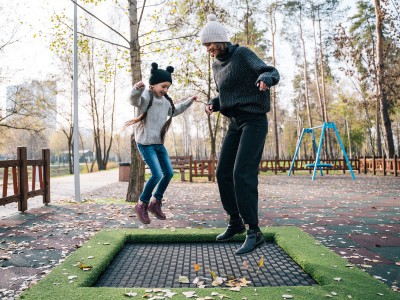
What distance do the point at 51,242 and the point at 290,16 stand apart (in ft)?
80.6

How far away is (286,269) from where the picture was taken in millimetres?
3080

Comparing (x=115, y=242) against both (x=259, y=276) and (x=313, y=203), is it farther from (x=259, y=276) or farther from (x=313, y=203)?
(x=313, y=203)

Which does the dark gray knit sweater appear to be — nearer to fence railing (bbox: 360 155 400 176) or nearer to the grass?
the grass

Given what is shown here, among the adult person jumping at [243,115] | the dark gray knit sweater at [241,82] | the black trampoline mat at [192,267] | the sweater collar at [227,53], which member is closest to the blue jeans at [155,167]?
the black trampoline mat at [192,267]

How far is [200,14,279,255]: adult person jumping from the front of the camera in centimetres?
304

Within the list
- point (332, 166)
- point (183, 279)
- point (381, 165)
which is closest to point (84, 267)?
point (183, 279)

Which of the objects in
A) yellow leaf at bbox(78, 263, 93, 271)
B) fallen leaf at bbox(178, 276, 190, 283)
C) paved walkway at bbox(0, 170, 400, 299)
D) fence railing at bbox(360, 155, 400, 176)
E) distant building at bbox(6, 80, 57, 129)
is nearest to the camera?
fallen leaf at bbox(178, 276, 190, 283)

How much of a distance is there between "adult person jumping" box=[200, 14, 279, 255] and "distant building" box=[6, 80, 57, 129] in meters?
21.3

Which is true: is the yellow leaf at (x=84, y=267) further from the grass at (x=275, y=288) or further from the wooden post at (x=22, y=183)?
the wooden post at (x=22, y=183)

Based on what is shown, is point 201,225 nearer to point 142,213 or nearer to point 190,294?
point 142,213

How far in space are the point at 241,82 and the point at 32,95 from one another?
2265 cm

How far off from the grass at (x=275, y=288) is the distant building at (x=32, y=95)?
20.4m

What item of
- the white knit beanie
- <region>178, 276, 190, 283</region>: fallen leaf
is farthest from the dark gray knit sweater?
<region>178, 276, 190, 283</region>: fallen leaf

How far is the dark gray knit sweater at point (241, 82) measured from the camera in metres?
3.06
